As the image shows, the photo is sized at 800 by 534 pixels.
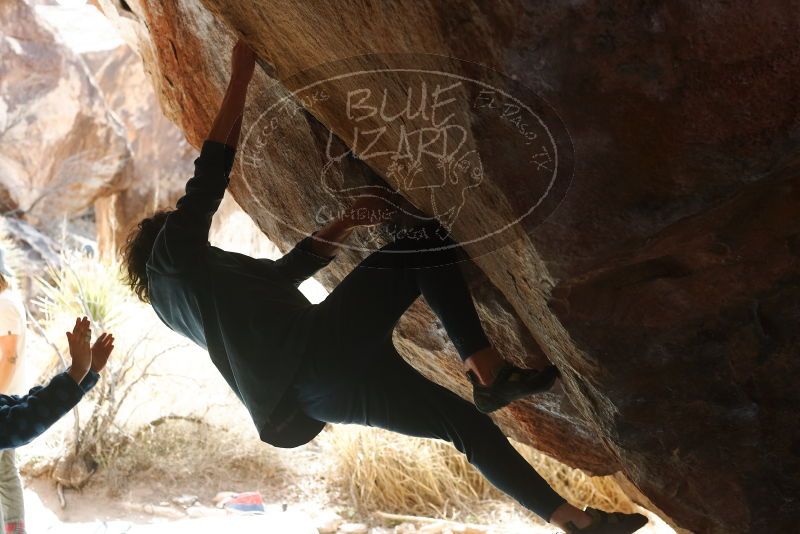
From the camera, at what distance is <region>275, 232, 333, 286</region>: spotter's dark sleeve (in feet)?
6.77

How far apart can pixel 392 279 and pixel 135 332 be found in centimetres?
353

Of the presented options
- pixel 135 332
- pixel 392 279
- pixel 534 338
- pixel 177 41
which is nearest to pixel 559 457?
pixel 534 338

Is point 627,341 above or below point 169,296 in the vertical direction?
below

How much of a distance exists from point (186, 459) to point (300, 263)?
117 inches

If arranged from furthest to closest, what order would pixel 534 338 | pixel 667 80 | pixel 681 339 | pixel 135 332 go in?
pixel 135 332
pixel 534 338
pixel 681 339
pixel 667 80

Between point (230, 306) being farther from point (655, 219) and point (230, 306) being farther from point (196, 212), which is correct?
point (655, 219)

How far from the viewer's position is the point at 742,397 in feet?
5.12

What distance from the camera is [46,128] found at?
7949 millimetres

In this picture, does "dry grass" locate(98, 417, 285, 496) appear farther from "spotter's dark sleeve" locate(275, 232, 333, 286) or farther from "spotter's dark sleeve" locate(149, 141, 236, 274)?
"spotter's dark sleeve" locate(149, 141, 236, 274)

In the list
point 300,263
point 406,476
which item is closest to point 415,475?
point 406,476

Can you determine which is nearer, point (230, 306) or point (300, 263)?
point (230, 306)

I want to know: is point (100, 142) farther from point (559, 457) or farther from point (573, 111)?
point (573, 111)

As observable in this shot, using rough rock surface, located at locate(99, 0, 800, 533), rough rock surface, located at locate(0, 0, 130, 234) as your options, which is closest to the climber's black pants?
rough rock surface, located at locate(99, 0, 800, 533)

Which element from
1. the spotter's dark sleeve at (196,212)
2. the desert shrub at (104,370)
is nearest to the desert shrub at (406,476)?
the desert shrub at (104,370)
